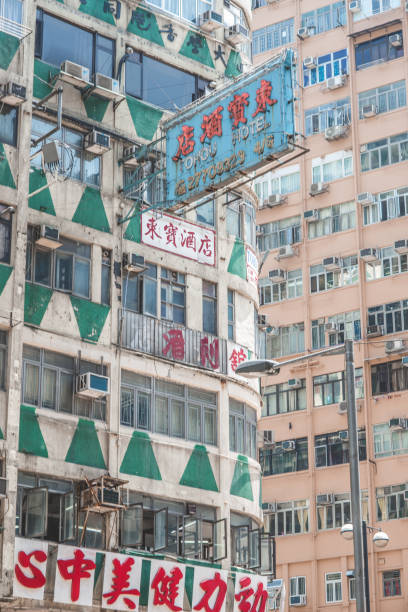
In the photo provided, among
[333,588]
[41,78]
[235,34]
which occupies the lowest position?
[333,588]

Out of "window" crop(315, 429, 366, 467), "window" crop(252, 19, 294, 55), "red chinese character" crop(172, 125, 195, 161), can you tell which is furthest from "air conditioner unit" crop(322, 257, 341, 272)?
"red chinese character" crop(172, 125, 195, 161)

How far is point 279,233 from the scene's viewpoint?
150 ft

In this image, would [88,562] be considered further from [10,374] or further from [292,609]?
[292,609]

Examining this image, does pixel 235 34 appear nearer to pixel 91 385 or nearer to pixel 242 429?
pixel 242 429

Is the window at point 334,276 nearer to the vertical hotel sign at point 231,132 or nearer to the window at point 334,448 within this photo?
the window at point 334,448

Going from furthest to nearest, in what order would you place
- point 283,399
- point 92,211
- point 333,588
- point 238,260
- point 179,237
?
1. point 283,399
2. point 333,588
3. point 238,260
4. point 179,237
5. point 92,211

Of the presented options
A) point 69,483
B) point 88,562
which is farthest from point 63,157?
point 88,562

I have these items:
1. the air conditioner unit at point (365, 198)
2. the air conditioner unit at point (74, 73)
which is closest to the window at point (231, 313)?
the air conditioner unit at point (74, 73)

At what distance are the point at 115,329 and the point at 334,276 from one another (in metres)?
20.0

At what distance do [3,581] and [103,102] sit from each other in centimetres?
1058

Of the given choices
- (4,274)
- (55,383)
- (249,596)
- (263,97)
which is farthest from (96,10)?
(249,596)

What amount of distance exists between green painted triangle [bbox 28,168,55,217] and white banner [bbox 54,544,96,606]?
6788 mm

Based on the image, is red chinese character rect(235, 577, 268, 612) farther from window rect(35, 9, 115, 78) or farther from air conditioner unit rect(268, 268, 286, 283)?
air conditioner unit rect(268, 268, 286, 283)

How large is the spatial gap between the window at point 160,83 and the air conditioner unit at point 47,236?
4.48 meters
